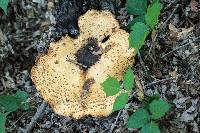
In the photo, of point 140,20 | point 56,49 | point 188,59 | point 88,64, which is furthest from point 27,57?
point 188,59

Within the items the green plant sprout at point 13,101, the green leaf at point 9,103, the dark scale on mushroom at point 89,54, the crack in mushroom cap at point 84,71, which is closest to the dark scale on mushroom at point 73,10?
the crack in mushroom cap at point 84,71

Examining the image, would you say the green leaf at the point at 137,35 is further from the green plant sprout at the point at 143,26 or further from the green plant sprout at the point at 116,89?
the green plant sprout at the point at 116,89

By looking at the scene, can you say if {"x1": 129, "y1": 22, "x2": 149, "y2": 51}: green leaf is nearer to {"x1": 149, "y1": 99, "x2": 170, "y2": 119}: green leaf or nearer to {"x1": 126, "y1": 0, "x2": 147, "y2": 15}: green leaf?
{"x1": 126, "y1": 0, "x2": 147, "y2": 15}: green leaf

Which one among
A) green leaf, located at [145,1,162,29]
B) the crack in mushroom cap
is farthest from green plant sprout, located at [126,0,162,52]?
the crack in mushroom cap

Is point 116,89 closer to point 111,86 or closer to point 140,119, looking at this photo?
point 111,86

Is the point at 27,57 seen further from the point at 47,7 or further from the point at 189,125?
the point at 189,125

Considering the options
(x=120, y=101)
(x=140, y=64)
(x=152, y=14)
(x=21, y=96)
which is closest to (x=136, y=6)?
(x=152, y=14)
